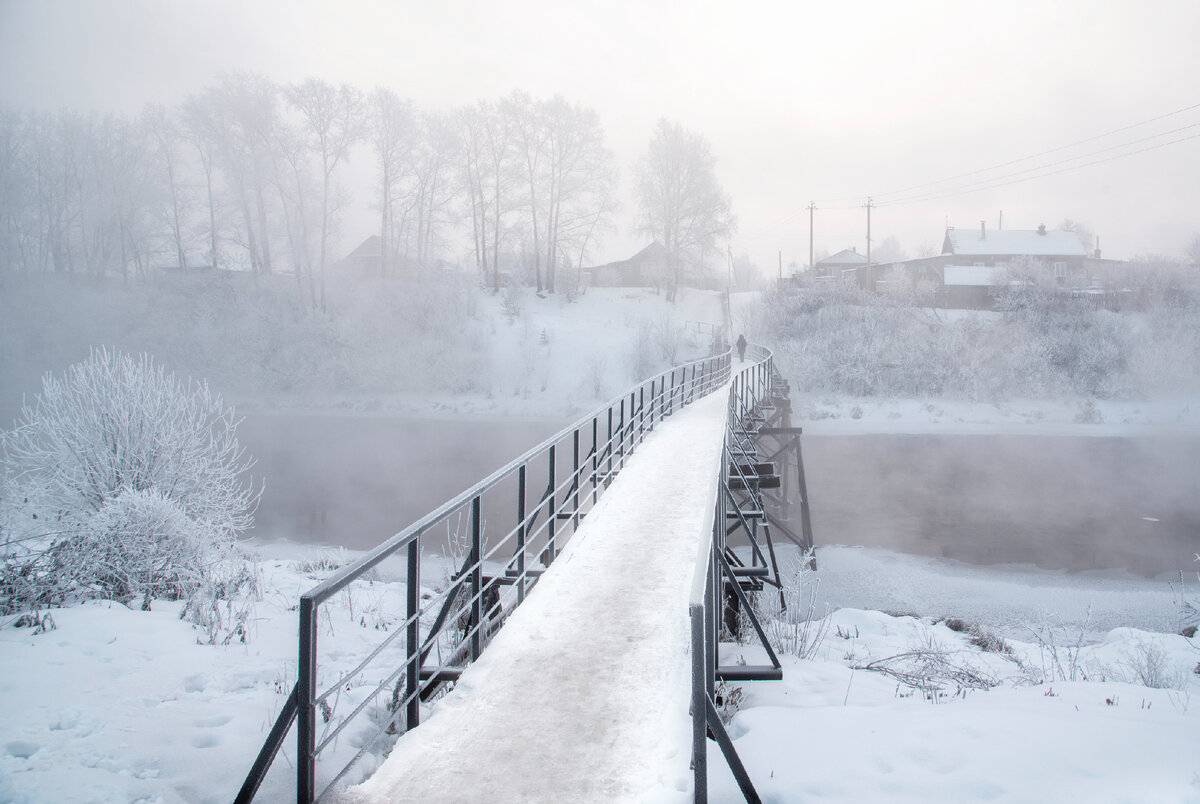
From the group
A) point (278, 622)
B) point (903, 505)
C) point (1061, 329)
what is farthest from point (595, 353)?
point (278, 622)

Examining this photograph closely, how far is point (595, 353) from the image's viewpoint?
117ft

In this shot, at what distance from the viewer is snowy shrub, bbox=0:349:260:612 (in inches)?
367

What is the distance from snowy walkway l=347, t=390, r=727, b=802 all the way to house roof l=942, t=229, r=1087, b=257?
53970 millimetres

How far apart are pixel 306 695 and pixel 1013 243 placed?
60479 mm

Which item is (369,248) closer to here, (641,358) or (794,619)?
(641,358)

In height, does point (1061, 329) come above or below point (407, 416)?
above

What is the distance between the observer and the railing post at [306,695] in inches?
105

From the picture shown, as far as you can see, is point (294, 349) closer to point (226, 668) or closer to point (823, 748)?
point (226, 668)

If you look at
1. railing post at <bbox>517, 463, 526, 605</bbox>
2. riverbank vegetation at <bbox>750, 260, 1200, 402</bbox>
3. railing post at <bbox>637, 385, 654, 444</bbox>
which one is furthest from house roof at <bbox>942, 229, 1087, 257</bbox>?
railing post at <bbox>517, 463, 526, 605</bbox>

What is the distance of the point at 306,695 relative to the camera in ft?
8.82

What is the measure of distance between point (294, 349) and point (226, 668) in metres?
33.2

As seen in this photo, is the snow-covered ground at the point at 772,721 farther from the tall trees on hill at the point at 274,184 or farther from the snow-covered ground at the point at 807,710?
the tall trees on hill at the point at 274,184

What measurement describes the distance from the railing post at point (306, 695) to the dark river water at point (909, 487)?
15754mm

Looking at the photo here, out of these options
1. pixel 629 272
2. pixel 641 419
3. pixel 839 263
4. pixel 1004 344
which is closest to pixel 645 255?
pixel 629 272
